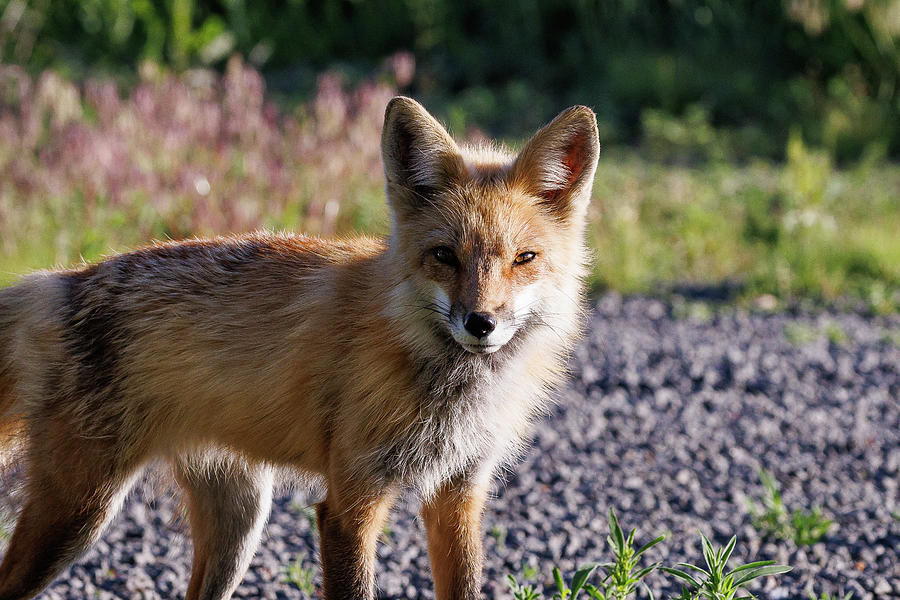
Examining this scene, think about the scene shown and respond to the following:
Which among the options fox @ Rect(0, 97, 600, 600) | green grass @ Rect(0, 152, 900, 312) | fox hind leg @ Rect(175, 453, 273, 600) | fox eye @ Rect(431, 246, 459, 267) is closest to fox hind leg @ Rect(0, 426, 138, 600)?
fox @ Rect(0, 97, 600, 600)

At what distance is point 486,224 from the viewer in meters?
2.81

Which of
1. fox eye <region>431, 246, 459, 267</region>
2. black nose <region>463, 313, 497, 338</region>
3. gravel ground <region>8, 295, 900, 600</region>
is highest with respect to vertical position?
fox eye <region>431, 246, 459, 267</region>

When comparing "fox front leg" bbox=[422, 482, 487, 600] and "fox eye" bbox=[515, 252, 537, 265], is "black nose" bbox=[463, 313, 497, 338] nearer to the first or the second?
"fox eye" bbox=[515, 252, 537, 265]

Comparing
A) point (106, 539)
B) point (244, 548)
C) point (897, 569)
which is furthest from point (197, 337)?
point (897, 569)

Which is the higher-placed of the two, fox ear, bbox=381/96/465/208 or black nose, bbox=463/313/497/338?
fox ear, bbox=381/96/465/208

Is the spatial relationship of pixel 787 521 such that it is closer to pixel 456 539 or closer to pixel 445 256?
pixel 456 539

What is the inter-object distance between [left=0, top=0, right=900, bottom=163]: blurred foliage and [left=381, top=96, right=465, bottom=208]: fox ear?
6.76m

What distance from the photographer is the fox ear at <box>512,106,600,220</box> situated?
2920 millimetres

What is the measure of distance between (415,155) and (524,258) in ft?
1.65

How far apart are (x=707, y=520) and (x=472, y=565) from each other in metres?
1.54

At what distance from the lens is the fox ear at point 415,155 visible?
9.50 feet

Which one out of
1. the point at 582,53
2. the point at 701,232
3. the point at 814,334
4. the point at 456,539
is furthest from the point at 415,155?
the point at 582,53

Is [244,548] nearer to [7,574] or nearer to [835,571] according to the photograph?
[7,574]

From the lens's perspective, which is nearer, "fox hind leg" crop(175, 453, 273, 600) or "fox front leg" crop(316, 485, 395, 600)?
"fox front leg" crop(316, 485, 395, 600)
